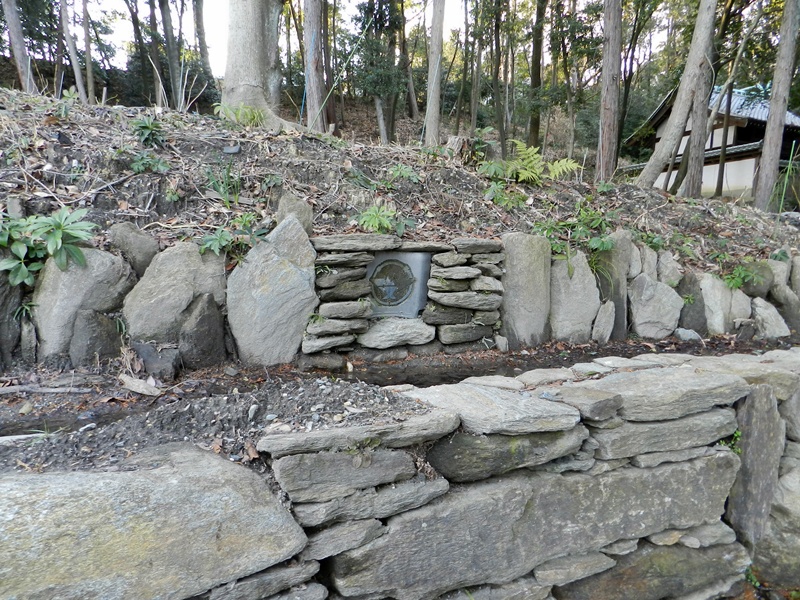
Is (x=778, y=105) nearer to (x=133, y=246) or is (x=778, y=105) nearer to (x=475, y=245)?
(x=475, y=245)

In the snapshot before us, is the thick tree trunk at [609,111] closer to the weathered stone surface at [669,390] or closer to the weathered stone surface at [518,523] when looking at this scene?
the weathered stone surface at [669,390]

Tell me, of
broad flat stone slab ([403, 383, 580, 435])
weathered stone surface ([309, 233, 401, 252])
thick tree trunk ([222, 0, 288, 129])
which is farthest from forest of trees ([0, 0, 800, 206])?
broad flat stone slab ([403, 383, 580, 435])

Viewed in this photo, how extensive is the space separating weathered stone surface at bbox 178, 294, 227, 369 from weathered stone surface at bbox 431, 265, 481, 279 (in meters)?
1.44

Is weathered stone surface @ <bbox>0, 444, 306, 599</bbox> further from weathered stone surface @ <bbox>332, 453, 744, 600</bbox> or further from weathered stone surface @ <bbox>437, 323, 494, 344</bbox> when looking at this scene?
weathered stone surface @ <bbox>437, 323, 494, 344</bbox>

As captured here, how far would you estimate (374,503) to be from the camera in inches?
64.4

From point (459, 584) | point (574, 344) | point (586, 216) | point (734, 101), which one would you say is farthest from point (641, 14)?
point (459, 584)

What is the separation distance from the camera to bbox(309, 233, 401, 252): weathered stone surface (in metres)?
3.03

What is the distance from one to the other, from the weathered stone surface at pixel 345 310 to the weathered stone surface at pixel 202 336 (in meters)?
0.62

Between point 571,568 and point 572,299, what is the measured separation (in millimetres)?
2034

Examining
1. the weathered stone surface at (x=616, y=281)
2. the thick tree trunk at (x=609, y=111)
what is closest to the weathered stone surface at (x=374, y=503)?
the weathered stone surface at (x=616, y=281)

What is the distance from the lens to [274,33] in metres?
7.02

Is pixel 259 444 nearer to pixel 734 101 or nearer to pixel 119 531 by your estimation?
pixel 119 531

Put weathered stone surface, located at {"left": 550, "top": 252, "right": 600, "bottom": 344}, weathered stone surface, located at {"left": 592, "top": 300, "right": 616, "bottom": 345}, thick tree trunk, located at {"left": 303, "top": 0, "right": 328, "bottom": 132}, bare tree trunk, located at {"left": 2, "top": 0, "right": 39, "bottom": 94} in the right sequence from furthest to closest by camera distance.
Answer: bare tree trunk, located at {"left": 2, "top": 0, "right": 39, "bottom": 94}, thick tree trunk, located at {"left": 303, "top": 0, "right": 328, "bottom": 132}, weathered stone surface, located at {"left": 592, "top": 300, "right": 616, "bottom": 345}, weathered stone surface, located at {"left": 550, "top": 252, "right": 600, "bottom": 344}

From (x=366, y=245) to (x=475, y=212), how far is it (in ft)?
4.51
